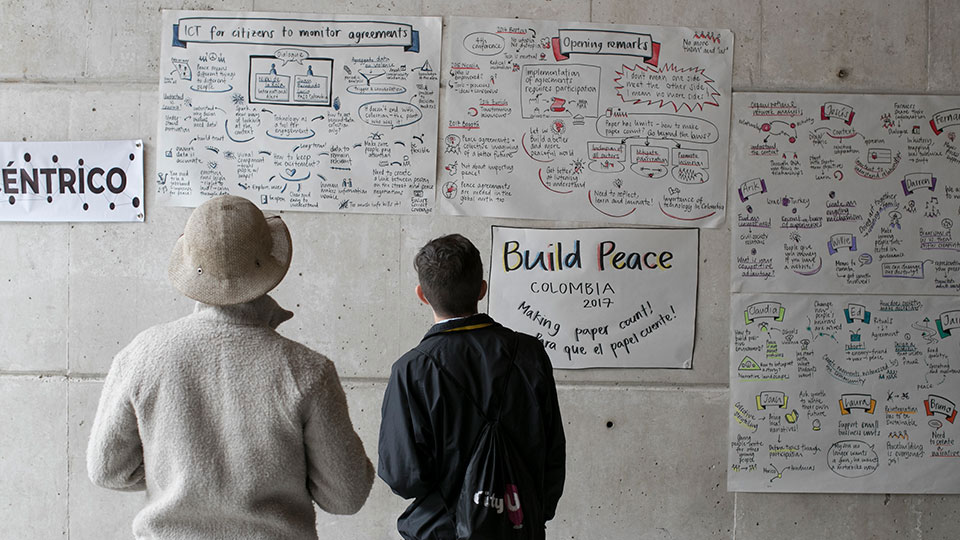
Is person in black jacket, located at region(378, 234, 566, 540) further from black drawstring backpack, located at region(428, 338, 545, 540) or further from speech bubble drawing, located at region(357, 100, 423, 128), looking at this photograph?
speech bubble drawing, located at region(357, 100, 423, 128)

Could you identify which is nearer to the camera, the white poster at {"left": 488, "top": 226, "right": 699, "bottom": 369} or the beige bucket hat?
the beige bucket hat

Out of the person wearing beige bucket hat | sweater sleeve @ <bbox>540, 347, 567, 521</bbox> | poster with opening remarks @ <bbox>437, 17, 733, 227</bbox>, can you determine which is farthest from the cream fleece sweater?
poster with opening remarks @ <bbox>437, 17, 733, 227</bbox>

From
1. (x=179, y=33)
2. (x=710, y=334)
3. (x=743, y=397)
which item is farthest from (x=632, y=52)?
(x=179, y=33)

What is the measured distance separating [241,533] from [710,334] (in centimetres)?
223

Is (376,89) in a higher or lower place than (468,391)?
higher

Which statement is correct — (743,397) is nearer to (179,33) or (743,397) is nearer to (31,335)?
(179,33)

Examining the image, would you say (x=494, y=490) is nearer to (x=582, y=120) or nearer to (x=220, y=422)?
(x=220, y=422)

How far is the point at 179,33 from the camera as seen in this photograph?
3.02m

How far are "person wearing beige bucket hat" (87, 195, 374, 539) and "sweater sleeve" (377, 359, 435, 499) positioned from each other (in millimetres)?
243

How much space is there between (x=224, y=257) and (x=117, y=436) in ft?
1.45

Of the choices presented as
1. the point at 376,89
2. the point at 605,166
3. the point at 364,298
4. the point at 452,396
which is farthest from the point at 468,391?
the point at 376,89

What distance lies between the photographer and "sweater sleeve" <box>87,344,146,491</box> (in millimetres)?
1438

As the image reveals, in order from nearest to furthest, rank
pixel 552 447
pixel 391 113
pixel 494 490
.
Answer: pixel 494 490
pixel 552 447
pixel 391 113

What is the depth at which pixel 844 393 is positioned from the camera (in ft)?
10.0
